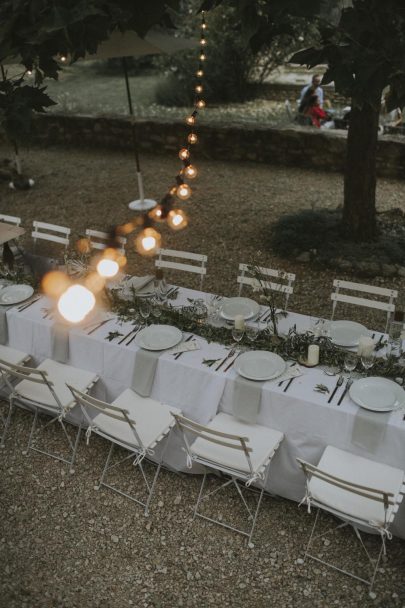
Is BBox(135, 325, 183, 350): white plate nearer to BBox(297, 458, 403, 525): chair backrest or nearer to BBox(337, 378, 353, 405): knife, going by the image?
BBox(337, 378, 353, 405): knife

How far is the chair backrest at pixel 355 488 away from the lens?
3068 mm

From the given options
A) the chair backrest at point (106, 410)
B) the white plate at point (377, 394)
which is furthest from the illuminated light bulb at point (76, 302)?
the white plate at point (377, 394)

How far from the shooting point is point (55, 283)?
17.1 feet

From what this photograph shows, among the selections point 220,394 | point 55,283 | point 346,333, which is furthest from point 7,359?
point 346,333

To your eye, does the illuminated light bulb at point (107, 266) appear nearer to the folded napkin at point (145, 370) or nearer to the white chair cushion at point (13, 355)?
the folded napkin at point (145, 370)

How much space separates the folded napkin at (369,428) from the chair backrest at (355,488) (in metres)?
0.30

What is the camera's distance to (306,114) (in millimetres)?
11102

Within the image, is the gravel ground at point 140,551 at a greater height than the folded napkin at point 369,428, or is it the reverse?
the folded napkin at point 369,428

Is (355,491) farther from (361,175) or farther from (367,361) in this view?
(361,175)

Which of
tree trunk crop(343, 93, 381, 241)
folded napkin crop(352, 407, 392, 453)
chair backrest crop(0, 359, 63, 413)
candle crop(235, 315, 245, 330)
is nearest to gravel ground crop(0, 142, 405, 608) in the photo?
chair backrest crop(0, 359, 63, 413)

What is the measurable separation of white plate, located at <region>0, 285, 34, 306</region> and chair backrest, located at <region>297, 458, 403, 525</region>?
9.66 ft

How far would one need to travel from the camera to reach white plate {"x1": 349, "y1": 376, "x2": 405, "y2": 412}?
140 inches

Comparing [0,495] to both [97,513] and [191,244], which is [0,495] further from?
[191,244]

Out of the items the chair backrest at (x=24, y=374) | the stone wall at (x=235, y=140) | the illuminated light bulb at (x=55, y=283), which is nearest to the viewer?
the chair backrest at (x=24, y=374)
